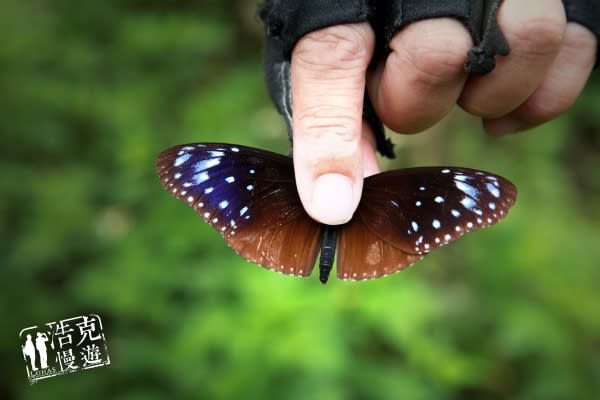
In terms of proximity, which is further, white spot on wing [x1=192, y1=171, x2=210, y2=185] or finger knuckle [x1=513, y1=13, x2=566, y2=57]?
white spot on wing [x1=192, y1=171, x2=210, y2=185]

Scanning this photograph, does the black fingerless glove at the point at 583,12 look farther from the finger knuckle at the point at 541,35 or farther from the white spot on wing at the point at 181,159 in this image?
the white spot on wing at the point at 181,159

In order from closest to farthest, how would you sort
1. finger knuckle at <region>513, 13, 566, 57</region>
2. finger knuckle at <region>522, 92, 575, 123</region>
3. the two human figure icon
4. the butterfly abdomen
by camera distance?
finger knuckle at <region>513, 13, 566, 57</region>, the butterfly abdomen, finger knuckle at <region>522, 92, 575, 123</region>, the two human figure icon

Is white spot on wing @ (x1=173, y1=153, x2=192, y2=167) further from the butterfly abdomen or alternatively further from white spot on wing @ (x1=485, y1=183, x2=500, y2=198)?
white spot on wing @ (x1=485, y1=183, x2=500, y2=198)

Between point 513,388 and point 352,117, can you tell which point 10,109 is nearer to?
point 352,117

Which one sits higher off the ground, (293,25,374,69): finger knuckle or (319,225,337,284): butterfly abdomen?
(293,25,374,69): finger knuckle

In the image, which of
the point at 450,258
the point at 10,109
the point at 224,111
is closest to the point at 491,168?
the point at 450,258

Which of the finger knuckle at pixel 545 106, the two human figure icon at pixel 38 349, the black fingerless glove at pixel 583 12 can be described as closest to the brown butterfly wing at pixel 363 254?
the finger knuckle at pixel 545 106

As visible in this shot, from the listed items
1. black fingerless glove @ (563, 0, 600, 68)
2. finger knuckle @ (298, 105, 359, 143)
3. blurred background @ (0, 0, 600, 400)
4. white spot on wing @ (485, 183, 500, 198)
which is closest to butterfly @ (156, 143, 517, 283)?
white spot on wing @ (485, 183, 500, 198)

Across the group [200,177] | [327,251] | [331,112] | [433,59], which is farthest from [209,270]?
[433,59]
